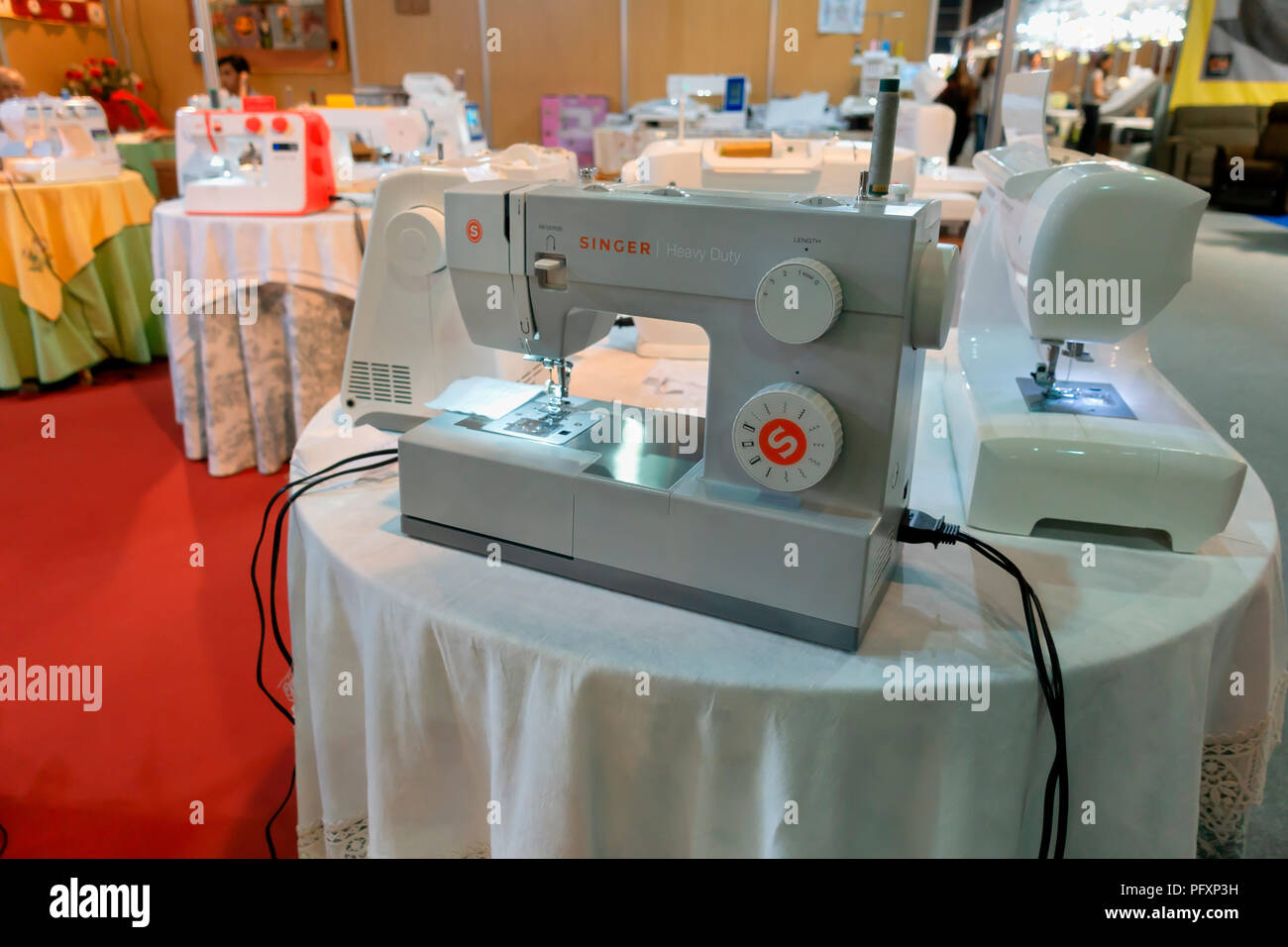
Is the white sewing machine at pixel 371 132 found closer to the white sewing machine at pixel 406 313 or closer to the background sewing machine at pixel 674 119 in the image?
the background sewing machine at pixel 674 119

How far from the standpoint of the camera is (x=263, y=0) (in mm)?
6855

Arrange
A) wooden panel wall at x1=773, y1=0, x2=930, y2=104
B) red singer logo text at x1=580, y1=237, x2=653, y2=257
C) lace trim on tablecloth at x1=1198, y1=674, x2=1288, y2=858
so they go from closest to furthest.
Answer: red singer logo text at x1=580, y1=237, x2=653, y2=257 < lace trim on tablecloth at x1=1198, y1=674, x2=1288, y2=858 < wooden panel wall at x1=773, y1=0, x2=930, y2=104

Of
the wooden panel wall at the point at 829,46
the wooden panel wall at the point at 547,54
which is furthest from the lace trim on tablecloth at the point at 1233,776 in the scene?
the wooden panel wall at the point at 547,54

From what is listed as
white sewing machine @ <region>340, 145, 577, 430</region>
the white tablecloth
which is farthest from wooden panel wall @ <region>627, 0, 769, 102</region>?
white sewing machine @ <region>340, 145, 577, 430</region>

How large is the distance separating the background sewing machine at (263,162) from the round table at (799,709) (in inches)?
89.4

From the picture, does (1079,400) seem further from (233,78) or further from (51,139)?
(233,78)

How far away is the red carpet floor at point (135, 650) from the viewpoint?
1.71 meters

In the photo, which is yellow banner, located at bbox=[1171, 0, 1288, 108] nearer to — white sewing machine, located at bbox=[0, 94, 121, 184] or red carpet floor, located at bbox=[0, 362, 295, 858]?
red carpet floor, located at bbox=[0, 362, 295, 858]

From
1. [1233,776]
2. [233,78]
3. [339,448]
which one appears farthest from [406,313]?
[233,78]

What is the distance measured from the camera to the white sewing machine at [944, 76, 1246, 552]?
930mm

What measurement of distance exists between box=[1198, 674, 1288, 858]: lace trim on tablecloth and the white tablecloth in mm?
2674
